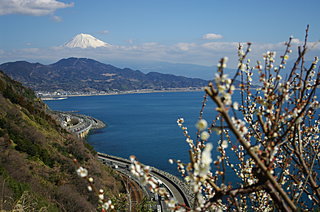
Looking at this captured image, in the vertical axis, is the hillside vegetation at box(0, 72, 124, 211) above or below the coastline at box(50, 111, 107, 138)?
above

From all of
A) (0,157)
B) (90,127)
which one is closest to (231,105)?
(0,157)

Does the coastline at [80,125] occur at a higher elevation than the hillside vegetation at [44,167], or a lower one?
lower

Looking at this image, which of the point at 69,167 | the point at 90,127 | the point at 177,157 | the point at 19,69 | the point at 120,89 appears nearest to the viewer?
the point at 69,167

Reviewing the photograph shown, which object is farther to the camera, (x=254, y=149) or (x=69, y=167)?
(x=69, y=167)

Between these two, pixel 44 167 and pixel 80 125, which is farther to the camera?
pixel 80 125

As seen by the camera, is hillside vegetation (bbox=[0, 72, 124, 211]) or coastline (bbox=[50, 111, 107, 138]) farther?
coastline (bbox=[50, 111, 107, 138])

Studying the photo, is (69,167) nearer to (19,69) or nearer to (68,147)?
(68,147)

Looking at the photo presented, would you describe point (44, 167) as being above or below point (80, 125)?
above

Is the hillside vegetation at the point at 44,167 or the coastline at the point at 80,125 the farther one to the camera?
the coastline at the point at 80,125

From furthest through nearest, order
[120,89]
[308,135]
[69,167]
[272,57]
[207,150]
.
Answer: [120,89], [69,167], [308,135], [272,57], [207,150]

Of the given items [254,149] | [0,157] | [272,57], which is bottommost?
[0,157]

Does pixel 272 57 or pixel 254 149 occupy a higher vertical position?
pixel 272 57
